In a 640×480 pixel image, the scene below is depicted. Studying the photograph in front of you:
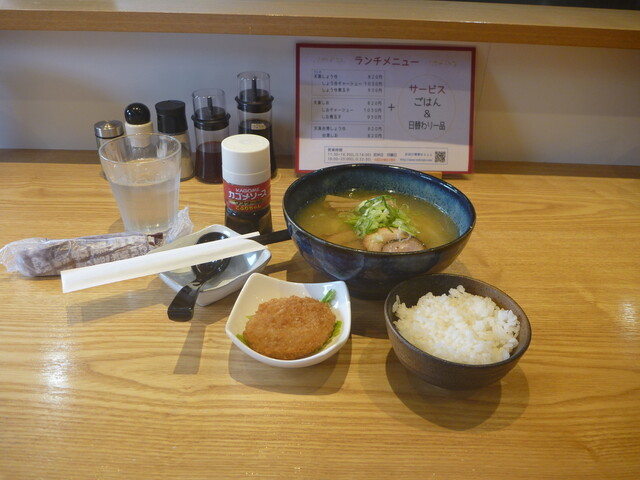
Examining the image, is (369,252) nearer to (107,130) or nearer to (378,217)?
(378,217)

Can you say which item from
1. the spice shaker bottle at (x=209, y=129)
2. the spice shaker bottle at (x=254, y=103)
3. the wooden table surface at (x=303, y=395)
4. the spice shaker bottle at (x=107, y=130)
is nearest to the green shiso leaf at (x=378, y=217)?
the wooden table surface at (x=303, y=395)

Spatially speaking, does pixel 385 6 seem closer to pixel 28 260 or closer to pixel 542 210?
pixel 542 210

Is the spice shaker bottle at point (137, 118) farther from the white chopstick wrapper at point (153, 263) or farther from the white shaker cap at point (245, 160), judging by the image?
the white chopstick wrapper at point (153, 263)

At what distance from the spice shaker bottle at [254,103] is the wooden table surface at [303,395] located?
46 cm

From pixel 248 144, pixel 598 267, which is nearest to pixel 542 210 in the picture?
pixel 598 267

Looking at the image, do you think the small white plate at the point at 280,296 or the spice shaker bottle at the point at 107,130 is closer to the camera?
the small white plate at the point at 280,296

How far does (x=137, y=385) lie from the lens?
0.93 m

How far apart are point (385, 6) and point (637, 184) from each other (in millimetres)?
1029

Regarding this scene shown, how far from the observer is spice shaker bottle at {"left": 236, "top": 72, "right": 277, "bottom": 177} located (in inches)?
60.9

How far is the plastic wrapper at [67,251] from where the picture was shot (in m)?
1.15

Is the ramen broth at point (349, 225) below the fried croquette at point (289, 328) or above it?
above

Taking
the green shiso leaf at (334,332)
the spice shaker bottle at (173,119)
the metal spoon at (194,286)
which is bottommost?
the green shiso leaf at (334,332)

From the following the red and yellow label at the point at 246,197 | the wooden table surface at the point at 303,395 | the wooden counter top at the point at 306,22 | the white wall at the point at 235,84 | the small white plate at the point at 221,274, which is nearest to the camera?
the wooden table surface at the point at 303,395

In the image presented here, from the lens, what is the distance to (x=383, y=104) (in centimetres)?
162
